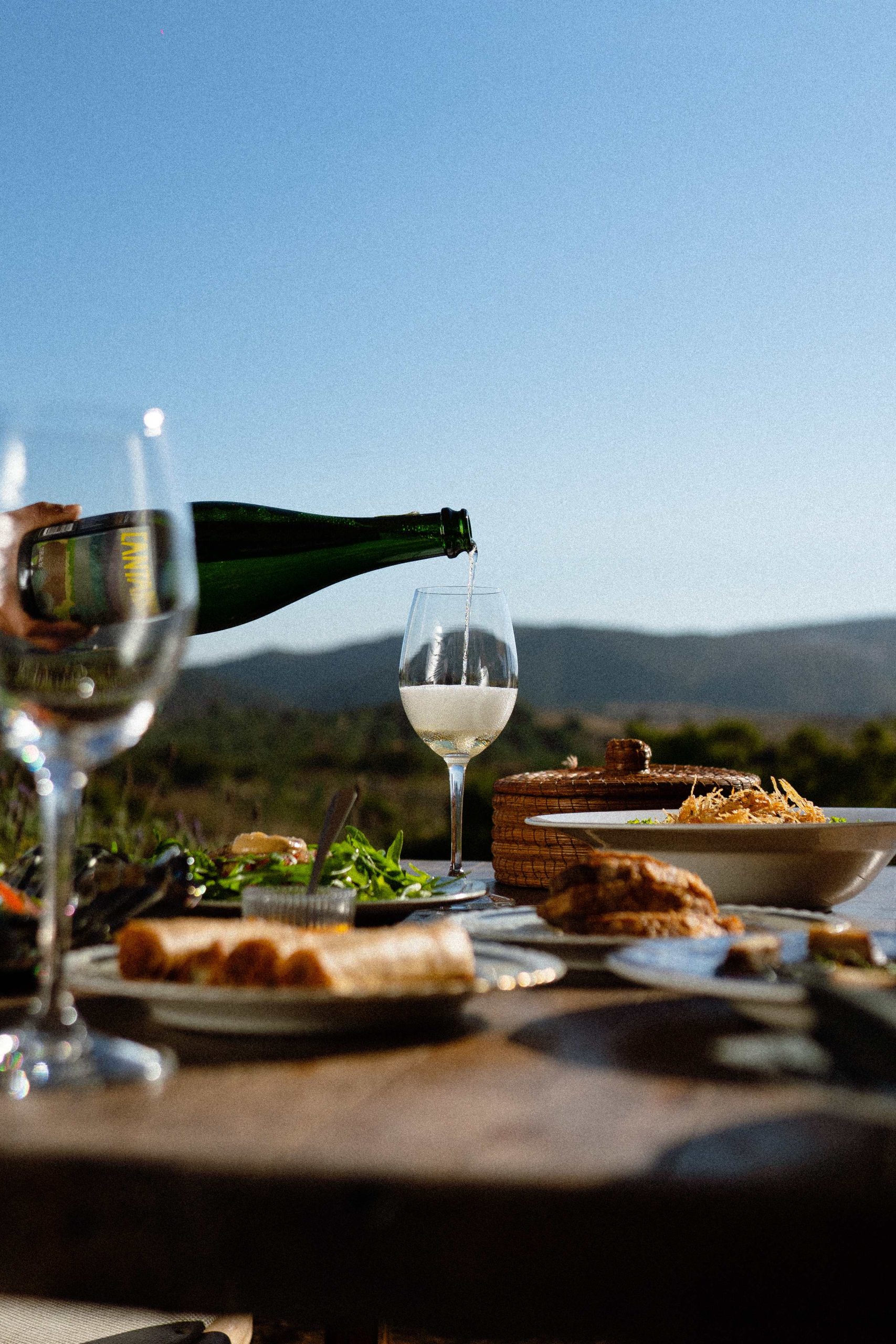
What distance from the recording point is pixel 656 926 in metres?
0.94

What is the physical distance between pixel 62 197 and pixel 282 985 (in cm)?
1893

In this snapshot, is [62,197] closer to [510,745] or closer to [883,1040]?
[510,745]

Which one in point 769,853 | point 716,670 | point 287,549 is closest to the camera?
point 769,853

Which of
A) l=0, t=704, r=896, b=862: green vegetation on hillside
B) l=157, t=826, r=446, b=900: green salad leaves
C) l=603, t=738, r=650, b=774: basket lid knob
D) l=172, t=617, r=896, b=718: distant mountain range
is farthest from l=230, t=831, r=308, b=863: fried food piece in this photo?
l=172, t=617, r=896, b=718: distant mountain range

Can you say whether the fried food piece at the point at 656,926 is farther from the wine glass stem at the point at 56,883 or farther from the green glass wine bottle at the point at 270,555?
the green glass wine bottle at the point at 270,555

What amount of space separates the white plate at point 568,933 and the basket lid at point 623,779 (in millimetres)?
653

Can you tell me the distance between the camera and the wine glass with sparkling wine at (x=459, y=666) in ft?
5.62

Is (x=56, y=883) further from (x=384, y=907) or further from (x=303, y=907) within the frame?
(x=384, y=907)

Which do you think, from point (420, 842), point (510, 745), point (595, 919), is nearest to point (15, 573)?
point (595, 919)

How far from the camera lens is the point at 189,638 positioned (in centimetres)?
67

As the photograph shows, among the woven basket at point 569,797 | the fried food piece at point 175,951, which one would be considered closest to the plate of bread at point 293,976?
the fried food piece at point 175,951

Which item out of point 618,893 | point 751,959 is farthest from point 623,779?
point 751,959

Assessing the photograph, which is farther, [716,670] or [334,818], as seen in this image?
[716,670]

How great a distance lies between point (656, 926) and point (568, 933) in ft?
0.26
